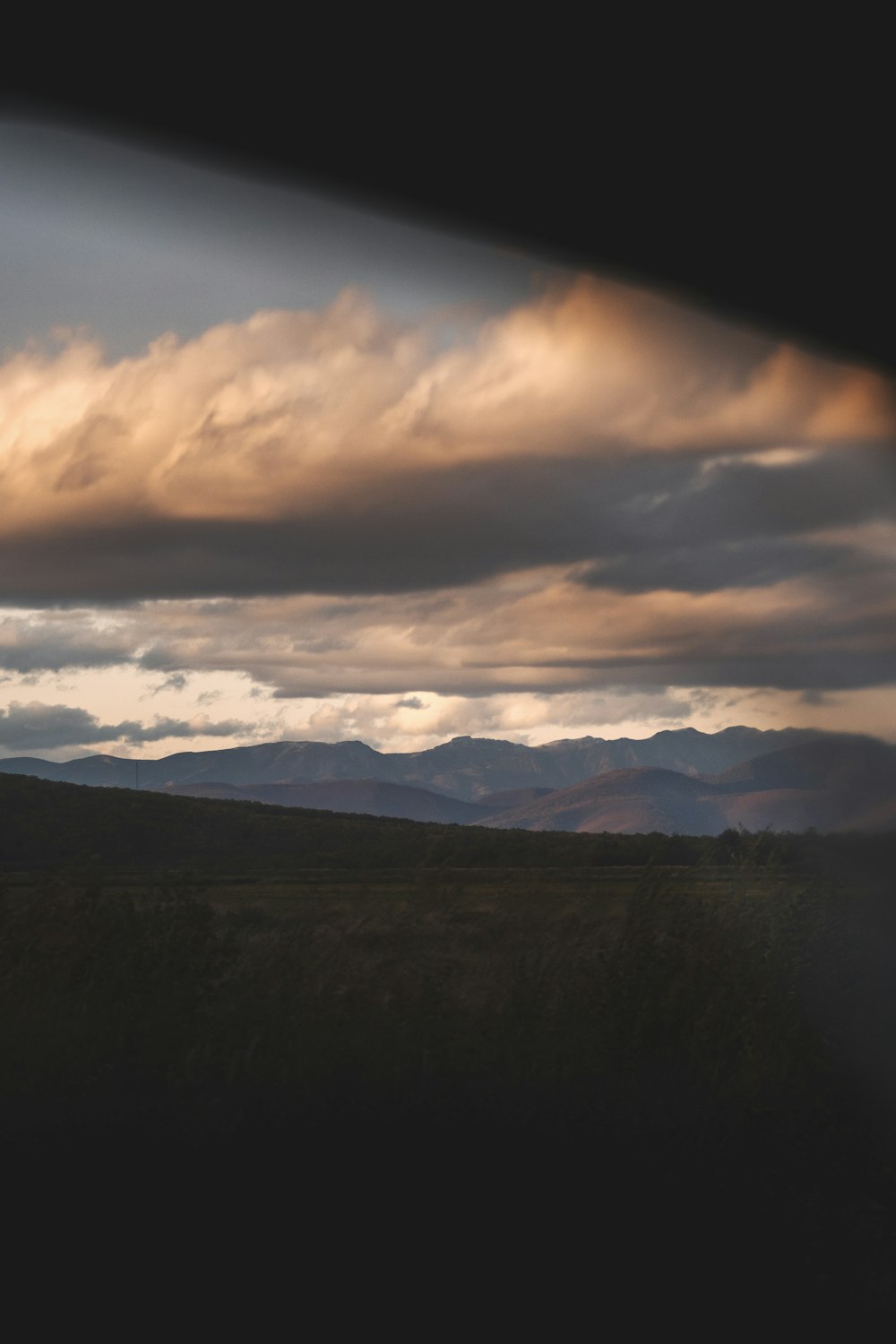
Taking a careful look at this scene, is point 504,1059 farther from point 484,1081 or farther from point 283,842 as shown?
point 283,842

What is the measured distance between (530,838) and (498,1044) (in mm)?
10604

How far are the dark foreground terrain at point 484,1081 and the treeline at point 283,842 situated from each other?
0.36 feet

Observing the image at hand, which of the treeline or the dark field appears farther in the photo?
the treeline

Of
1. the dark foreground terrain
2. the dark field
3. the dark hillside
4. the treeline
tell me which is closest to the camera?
the dark foreground terrain

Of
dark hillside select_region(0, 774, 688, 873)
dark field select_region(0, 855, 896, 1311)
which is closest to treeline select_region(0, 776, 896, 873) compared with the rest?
dark hillside select_region(0, 774, 688, 873)

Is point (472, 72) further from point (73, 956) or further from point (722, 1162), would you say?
point (73, 956)

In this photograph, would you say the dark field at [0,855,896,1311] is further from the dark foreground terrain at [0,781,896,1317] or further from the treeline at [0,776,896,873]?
the treeline at [0,776,896,873]

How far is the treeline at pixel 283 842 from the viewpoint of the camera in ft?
31.7

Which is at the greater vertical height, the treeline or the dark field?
the treeline

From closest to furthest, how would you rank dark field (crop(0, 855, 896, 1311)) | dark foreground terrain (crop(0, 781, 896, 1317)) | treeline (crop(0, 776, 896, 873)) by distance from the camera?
1. dark foreground terrain (crop(0, 781, 896, 1317))
2. dark field (crop(0, 855, 896, 1311))
3. treeline (crop(0, 776, 896, 873))

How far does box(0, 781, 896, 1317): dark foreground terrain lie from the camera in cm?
541

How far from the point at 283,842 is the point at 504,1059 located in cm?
937

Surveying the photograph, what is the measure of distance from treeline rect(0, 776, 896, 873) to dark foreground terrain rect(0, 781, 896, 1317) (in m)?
0.11

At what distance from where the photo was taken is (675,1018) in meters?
8.29
